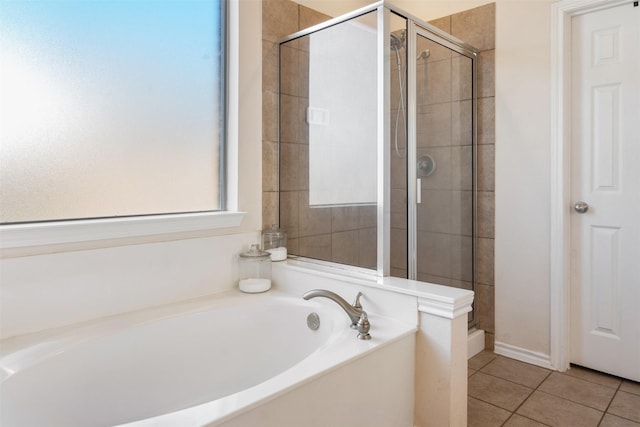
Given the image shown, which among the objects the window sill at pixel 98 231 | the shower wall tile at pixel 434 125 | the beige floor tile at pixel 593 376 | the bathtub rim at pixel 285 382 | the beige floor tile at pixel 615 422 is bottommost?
the beige floor tile at pixel 615 422

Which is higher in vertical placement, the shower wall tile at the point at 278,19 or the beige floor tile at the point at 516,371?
the shower wall tile at the point at 278,19

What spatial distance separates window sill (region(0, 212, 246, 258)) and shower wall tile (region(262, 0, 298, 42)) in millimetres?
1031

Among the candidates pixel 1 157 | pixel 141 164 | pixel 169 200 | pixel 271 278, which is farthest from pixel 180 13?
pixel 271 278

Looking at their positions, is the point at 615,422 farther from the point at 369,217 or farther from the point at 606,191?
the point at 369,217

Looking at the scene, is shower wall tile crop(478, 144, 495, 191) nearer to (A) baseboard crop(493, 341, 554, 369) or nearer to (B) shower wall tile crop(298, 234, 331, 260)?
(A) baseboard crop(493, 341, 554, 369)

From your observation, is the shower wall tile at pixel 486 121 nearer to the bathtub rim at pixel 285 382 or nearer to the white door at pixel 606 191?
the white door at pixel 606 191

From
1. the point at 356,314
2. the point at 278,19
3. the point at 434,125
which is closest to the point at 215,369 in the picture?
the point at 356,314

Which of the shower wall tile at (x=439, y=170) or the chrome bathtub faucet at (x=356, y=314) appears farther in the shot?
the shower wall tile at (x=439, y=170)

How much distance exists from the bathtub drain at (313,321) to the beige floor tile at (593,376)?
4.86 feet

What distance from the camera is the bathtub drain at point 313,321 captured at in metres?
1.79

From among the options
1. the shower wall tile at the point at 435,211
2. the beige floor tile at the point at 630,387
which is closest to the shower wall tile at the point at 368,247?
the shower wall tile at the point at 435,211

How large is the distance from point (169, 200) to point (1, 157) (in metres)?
0.67

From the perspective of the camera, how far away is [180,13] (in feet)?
6.63

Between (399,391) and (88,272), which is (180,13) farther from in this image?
(399,391)
